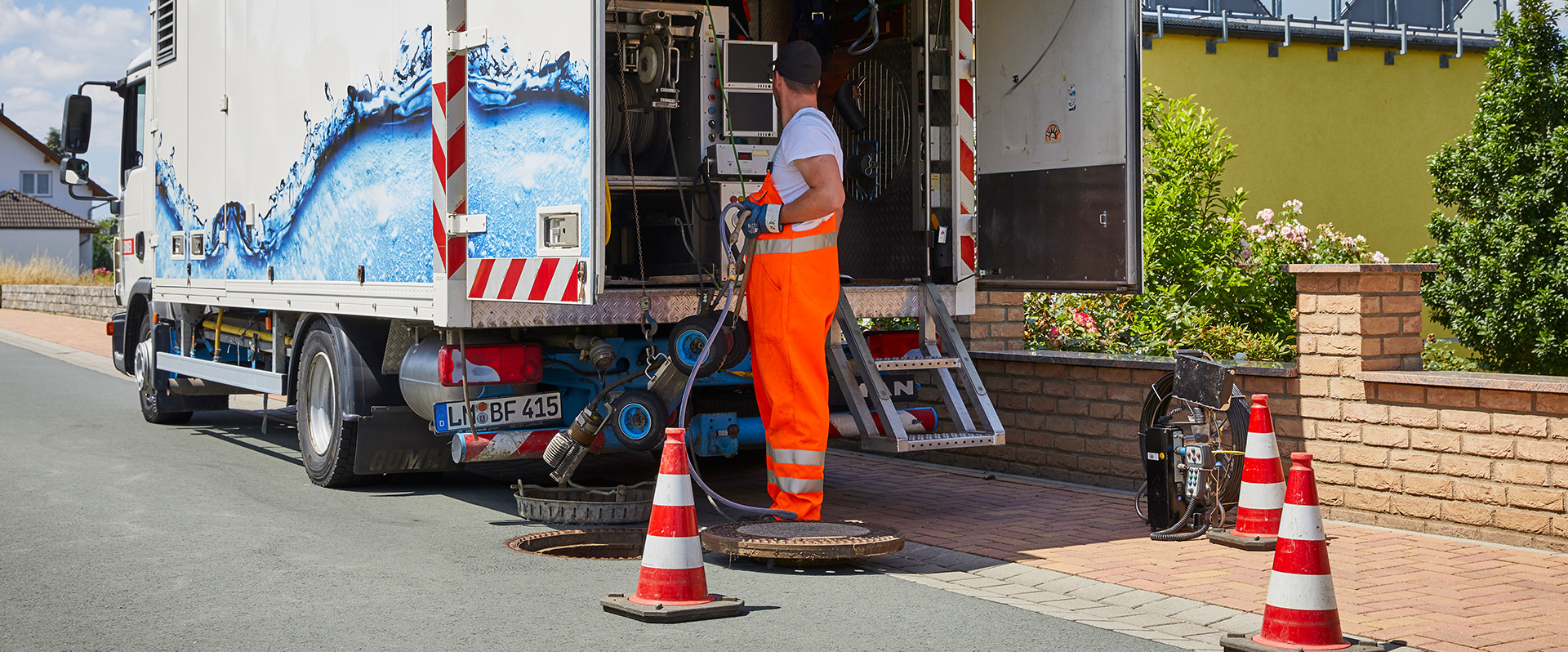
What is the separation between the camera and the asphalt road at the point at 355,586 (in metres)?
4.89

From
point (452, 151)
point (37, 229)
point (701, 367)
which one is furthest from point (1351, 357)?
point (37, 229)

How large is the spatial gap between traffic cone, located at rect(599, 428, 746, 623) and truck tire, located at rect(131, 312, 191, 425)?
751 cm

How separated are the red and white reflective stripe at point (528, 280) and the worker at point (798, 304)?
80cm

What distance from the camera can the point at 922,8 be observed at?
8008 millimetres

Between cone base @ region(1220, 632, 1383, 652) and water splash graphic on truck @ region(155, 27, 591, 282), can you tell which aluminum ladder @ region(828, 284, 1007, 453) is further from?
cone base @ region(1220, 632, 1383, 652)

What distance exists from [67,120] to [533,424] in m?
6.07

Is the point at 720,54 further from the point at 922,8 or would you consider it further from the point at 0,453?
the point at 0,453

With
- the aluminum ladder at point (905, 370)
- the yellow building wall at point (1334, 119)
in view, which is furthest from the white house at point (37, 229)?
the aluminum ladder at point (905, 370)

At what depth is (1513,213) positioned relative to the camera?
12859 mm

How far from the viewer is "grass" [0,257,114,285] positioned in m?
35.8

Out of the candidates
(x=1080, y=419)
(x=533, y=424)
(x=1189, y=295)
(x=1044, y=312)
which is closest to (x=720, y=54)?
(x=533, y=424)

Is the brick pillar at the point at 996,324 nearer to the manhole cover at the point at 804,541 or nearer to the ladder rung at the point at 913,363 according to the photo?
the ladder rung at the point at 913,363

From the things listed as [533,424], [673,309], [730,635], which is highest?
[673,309]

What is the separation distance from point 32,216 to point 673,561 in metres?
64.8
